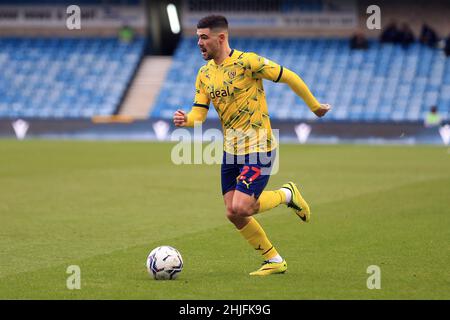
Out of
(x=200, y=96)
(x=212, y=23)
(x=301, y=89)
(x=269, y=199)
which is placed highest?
(x=212, y=23)

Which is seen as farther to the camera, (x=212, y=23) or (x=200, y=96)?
(x=200, y=96)

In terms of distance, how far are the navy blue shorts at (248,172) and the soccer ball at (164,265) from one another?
91 cm

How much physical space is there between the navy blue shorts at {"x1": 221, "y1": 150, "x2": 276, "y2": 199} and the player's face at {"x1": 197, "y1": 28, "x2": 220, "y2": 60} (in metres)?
1.05

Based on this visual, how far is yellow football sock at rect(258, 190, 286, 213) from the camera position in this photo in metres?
10.2

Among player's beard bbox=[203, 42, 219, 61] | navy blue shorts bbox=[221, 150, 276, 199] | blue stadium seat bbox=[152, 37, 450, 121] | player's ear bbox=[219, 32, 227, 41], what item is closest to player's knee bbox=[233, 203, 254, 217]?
navy blue shorts bbox=[221, 150, 276, 199]

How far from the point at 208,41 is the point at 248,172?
4.47 feet

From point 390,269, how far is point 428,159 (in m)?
18.8

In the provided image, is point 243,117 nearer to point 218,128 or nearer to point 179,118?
point 179,118

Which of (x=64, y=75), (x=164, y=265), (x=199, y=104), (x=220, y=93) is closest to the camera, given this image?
(x=164, y=265)

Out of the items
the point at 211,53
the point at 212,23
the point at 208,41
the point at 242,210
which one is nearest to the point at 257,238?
the point at 242,210

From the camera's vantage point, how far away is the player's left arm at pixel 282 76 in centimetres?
1004

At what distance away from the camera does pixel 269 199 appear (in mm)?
10281

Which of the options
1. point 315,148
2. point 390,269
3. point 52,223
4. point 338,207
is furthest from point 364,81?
point 390,269
